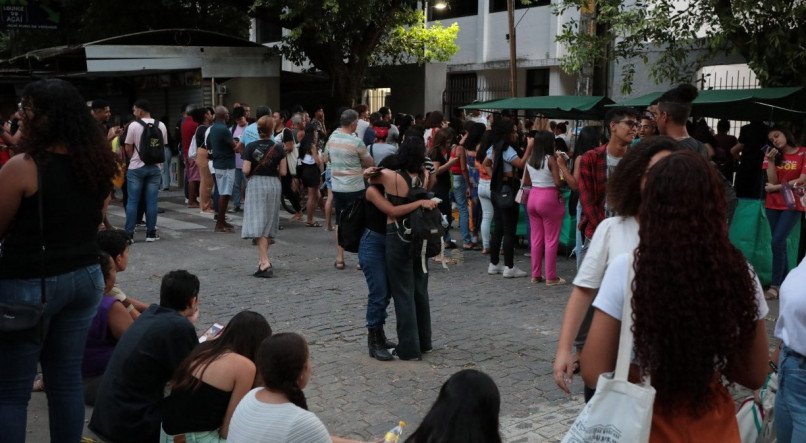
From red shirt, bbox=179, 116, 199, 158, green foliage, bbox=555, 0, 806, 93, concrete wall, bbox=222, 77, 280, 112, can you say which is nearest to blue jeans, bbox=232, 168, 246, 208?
red shirt, bbox=179, 116, 199, 158

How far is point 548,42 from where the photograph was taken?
849 inches

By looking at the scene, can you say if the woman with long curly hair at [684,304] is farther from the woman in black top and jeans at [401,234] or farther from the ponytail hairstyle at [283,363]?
the woman in black top and jeans at [401,234]

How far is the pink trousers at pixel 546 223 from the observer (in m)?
9.09

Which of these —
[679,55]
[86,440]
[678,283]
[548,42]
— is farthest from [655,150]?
[548,42]

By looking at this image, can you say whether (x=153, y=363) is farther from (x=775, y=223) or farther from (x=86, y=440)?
(x=775, y=223)

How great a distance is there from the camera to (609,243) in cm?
328

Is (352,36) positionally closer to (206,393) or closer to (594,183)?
(594,183)

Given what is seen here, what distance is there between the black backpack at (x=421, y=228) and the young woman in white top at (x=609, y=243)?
3.04 m

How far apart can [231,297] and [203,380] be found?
496 cm

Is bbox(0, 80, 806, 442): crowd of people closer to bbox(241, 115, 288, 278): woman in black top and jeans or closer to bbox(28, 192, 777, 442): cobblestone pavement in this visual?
bbox(28, 192, 777, 442): cobblestone pavement

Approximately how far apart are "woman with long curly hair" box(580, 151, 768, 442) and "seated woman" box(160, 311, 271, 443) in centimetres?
191

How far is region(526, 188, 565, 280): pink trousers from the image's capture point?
9.09 m

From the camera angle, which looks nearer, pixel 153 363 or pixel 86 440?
pixel 153 363

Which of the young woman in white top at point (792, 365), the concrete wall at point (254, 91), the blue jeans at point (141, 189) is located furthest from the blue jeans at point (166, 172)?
the young woman in white top at point (792, 365)
